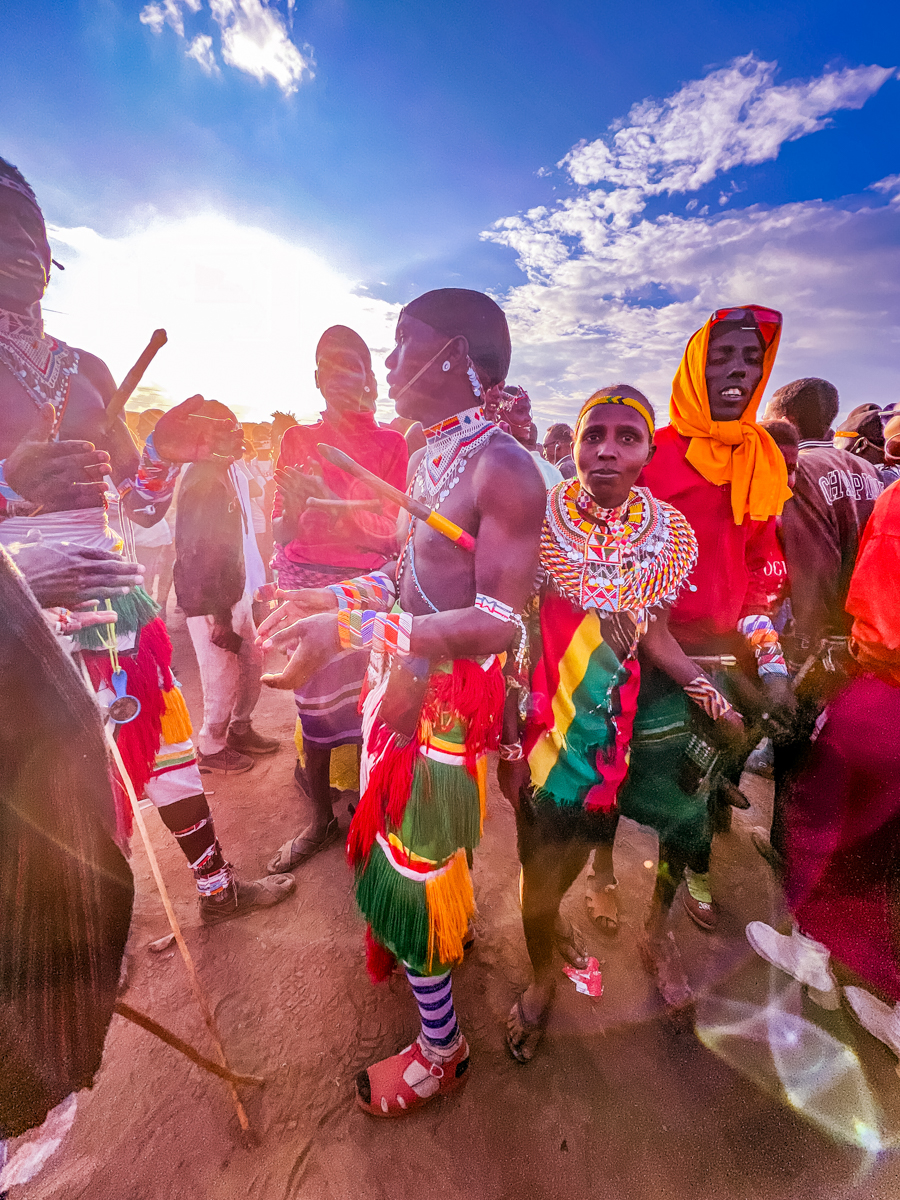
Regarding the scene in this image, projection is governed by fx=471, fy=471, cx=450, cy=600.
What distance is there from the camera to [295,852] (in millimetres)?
2977

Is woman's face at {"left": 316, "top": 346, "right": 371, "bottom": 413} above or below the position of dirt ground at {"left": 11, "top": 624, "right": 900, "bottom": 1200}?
above

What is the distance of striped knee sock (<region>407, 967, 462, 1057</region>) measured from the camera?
5.60 ft

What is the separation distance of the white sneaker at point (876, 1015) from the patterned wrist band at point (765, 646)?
5.18 ft

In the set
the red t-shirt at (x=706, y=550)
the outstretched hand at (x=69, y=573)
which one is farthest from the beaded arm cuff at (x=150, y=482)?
the red t-shirt at (x=706, y=550)

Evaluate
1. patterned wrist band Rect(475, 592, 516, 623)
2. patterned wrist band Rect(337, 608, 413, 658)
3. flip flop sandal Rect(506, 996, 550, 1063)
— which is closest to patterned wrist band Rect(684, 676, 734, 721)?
patterned wrist band Rect(475, 592, 516, 623)

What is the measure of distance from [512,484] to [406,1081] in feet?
7.33

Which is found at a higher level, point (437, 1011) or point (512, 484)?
point (512, 484)

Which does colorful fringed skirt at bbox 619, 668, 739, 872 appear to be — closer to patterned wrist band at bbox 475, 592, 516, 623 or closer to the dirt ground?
the dirt ground

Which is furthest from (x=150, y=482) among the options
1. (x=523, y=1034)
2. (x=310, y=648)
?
(x=523, y=1034)

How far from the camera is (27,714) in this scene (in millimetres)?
972

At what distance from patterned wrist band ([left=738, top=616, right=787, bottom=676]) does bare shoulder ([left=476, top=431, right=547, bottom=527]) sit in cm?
142

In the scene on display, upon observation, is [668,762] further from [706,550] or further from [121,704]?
[121,704]

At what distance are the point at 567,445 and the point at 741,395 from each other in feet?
15.1

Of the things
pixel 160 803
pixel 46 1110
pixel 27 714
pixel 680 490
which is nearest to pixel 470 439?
pixel 680 490
